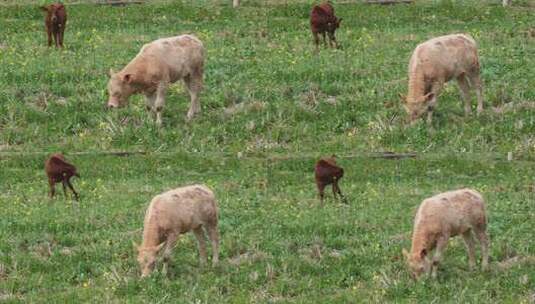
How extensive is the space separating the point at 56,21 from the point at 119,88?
16.8 feet

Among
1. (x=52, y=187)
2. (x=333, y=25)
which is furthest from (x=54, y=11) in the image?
(x=52, y=187)

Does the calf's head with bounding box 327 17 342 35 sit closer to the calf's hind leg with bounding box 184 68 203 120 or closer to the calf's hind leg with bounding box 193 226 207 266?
the calf's hind leg with bounding box 184 68 203 120

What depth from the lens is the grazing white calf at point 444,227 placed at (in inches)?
1114

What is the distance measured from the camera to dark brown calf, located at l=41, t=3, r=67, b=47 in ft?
135

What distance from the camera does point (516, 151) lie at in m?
36.1

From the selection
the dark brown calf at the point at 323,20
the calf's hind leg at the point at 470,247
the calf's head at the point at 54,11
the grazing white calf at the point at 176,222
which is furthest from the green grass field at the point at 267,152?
the calf's head at the point at 54,11

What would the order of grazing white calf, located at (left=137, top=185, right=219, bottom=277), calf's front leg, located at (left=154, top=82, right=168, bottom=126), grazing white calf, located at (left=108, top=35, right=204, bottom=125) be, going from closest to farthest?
grazing white calf, located at (left=137, top=185, right=219, bottom=277), grazing white calf, located at (left=108, top=35, right=204, bottom=125), calf's front leg, located at (left=154, top=82, right=168, bottom=126)

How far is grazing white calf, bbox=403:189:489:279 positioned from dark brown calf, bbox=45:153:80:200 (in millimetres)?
7528

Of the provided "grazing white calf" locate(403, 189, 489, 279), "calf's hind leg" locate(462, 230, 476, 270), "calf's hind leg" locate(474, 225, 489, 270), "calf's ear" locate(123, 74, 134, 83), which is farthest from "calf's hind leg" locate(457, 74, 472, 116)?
"calf's hind leg" locate(474, 225, 489, 270)

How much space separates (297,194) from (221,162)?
257 centimetres

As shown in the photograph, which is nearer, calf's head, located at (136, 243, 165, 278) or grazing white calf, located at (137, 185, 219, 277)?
calf's head, located at (136, 243, 165, 278)

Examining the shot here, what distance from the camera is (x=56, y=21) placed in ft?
135

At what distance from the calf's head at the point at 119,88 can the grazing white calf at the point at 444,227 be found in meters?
9.90

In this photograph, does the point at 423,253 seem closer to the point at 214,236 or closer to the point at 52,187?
the point at 214,236
